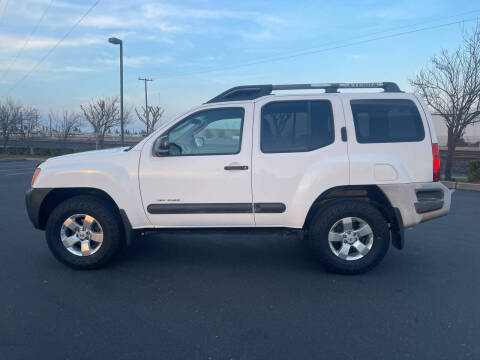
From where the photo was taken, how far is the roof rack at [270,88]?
4.98 m

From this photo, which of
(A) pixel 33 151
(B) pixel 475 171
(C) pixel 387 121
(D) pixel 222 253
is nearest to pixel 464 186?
(B) pixel 475 171

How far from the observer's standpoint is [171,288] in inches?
172

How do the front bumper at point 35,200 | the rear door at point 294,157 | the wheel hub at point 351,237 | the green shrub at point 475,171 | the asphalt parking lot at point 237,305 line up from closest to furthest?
the asphalt parking lot at point 237,305
the rear door at point 294,157
the wheel hub at point 351,237
the front bumper at point 35,200
the green shrub at point 475,171

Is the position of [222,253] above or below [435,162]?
below

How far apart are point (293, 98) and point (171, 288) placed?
258 cm

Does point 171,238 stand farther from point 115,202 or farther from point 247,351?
point 247,351

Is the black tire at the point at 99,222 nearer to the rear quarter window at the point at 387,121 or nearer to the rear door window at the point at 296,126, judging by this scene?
the rear door window at the point at 296,126

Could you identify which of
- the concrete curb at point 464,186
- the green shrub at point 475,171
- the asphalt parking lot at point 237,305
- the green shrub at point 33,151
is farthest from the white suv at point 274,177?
the green shrub at point 33,151

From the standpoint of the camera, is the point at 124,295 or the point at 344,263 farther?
the point at 344,263

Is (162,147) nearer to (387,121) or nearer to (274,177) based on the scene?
(274,177)

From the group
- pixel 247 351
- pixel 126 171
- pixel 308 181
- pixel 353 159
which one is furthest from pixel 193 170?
pixel 247 351

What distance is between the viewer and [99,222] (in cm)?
486

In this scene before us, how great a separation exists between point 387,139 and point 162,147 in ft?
8.54

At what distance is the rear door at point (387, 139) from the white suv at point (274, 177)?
0.04ft
